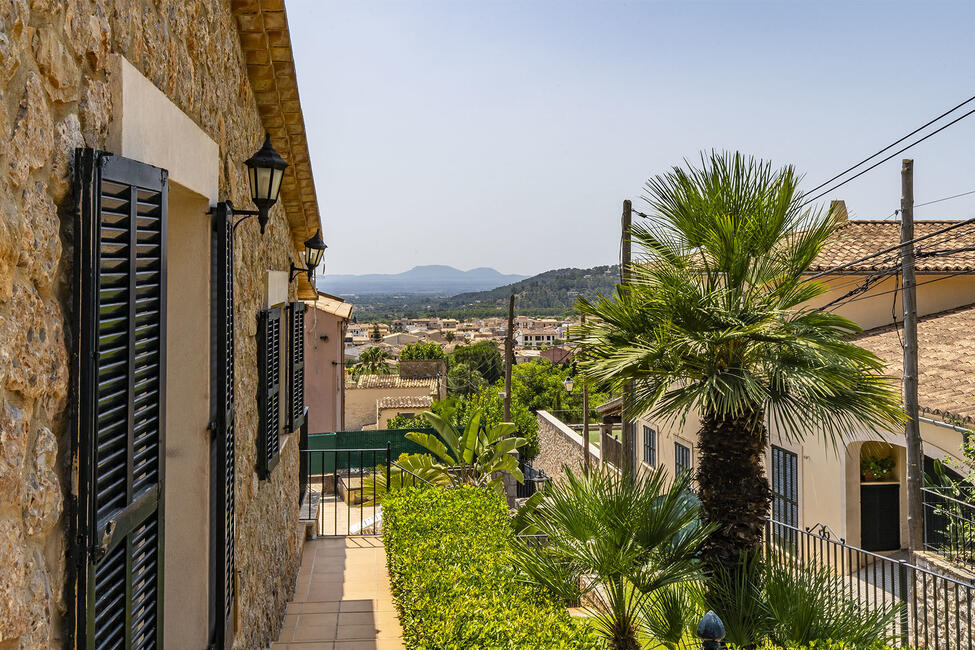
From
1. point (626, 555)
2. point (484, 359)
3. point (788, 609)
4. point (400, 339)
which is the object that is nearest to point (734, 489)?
point (788, 609)

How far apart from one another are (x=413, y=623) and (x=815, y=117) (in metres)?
14.3

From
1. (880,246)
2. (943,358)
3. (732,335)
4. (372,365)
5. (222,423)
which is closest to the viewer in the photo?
(222,423)

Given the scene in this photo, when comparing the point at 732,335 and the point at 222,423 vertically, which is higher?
the point at 732,335

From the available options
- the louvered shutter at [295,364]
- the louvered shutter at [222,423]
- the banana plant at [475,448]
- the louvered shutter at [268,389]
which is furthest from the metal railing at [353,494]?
the louvered shutter at [222,423]

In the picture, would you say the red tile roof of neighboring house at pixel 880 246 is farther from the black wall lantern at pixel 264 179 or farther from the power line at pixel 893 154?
the black wall lantern at pixel 264 179

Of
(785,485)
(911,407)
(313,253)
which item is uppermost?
(313,253)

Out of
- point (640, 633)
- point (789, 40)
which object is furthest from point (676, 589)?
point (789, 40)

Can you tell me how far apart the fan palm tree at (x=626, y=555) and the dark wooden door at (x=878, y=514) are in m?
8.96

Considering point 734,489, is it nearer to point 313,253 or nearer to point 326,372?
point 313,253

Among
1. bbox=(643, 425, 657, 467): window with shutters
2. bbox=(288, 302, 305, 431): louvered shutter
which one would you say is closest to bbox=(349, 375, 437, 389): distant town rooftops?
bbox=(643, 425, 657, 467): window with shutters

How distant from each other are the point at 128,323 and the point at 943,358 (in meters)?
13.9

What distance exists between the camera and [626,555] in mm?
5562

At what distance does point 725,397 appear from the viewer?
19.1ft

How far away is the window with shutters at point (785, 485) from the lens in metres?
14.4
